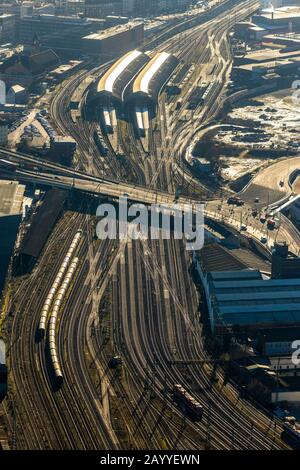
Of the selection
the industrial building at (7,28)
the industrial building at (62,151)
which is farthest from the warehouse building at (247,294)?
the industrial building at (7,28)

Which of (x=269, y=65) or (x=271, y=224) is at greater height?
(x=269, y=65)

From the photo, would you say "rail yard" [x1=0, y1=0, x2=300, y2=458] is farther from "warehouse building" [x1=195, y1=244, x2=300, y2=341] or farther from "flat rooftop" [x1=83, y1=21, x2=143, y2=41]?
"flat rooftop" [x1=83, y1=21, x2=143, y2=41]

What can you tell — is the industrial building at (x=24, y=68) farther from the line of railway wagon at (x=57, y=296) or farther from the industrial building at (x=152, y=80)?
the line of railway wagon at (x=57, y=296)

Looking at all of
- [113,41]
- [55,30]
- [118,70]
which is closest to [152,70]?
[118,70]

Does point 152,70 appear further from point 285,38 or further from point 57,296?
point 57,296

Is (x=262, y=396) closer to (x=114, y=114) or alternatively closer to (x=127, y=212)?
(x=127, y=212)

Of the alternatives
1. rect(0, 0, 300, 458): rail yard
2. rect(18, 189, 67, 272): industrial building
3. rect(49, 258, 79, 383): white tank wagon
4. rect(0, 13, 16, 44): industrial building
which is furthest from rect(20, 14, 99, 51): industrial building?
rect(49, 258, 79, 383): white tank wagon

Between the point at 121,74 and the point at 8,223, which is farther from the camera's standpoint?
the point at 121,74

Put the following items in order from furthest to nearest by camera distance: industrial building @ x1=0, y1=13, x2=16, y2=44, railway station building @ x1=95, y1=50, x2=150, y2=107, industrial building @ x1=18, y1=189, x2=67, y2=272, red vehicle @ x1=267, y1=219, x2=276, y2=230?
industrial building @ x1=0, y1=13, x2=16, y2=44 < railway station building @ x1=95, y1=50, x2=150, y2=107 < red vehicle @ x1=267, y1=219, x2=276, y2=230 < industrial building @ x1=18, y1=189, x2=67, y2=272
